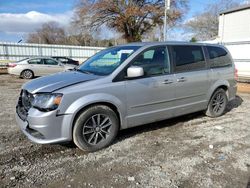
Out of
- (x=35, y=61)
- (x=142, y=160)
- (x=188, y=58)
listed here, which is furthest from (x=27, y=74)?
(x=142, y=160)

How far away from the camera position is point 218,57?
5598 mm

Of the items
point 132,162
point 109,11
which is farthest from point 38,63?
point 109,11

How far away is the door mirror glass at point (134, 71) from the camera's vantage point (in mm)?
3916

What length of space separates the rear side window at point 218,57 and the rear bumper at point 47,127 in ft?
11.8

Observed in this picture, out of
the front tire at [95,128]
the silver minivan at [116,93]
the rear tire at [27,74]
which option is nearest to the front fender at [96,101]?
the silver minivan at [116,93]

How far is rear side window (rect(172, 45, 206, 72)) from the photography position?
15.4 feet

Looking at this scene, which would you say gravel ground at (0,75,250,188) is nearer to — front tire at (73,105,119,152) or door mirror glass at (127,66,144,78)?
front tire at (73,105,119,152)

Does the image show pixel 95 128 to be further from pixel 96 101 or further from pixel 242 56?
pixel 242 56

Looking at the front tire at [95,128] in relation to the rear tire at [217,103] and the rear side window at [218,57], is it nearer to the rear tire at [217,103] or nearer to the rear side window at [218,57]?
the rear tire at [217,103]

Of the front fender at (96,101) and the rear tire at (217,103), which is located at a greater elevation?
the front fender at (96,101)

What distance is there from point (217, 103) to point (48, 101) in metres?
4.12

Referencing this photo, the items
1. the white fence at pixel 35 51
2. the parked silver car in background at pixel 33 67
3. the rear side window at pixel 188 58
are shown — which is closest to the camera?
the rear side window at pixel 188 58

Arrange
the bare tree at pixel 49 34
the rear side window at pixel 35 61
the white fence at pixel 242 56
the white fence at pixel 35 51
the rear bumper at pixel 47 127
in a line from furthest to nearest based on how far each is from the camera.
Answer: the bare tree at pixel 49 34 → the white fence at pixel 35 51 → the rear side window at pixel 35 61 → the white fence at pixel 242 56 → the rear bumper at pixel 47 127

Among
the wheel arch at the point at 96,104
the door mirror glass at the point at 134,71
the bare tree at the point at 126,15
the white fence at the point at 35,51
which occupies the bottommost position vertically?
the wheel arch at the point at 96,104
